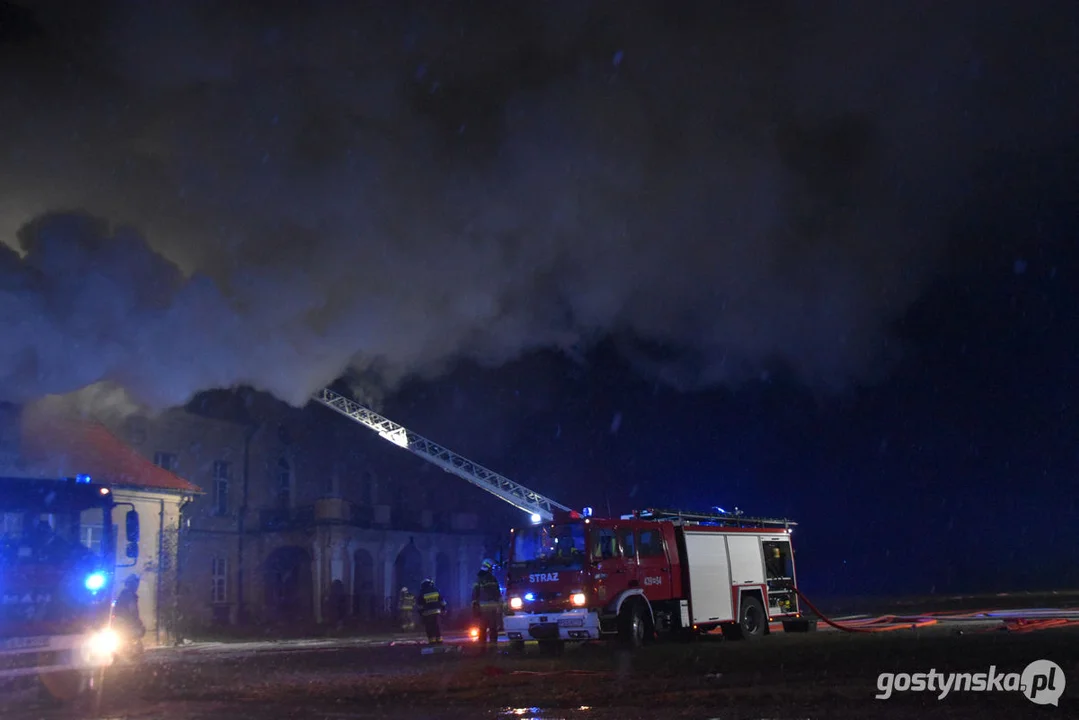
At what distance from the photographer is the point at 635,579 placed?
15609mm

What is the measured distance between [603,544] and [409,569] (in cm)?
2612

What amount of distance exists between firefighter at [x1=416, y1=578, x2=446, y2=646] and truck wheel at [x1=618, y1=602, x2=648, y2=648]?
4.29 meters

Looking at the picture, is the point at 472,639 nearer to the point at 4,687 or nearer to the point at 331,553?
the point at 4,687

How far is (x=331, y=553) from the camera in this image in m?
33.8

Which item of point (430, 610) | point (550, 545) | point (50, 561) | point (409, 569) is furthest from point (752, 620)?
point (409, 569)

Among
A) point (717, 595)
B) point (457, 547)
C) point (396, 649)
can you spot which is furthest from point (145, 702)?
point (457, 547)

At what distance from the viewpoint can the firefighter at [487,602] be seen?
58.2 ft

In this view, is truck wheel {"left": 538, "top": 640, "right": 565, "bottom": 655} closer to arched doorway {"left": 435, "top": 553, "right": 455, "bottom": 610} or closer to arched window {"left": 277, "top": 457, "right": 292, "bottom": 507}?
arched window {"left": 277, "top": 457, "right": 292, "bottom": 507}

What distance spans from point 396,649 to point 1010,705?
13.3 meters

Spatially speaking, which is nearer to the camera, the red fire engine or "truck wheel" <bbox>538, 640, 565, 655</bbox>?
the red fire engine

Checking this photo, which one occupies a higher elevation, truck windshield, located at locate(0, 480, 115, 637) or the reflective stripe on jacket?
truck windshield, located at locate(0, 480, 115, 637)

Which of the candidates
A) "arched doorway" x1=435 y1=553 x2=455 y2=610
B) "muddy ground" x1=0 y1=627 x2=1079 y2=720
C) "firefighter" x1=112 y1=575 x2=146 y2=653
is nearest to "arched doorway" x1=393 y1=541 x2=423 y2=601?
"arched doorway" x1=435 y1=553 x2=455 y2=610

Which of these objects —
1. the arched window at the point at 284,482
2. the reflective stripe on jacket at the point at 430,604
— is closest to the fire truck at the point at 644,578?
the reflective stripe on jacket at the point at 430,604

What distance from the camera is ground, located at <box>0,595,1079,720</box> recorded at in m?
8.16
